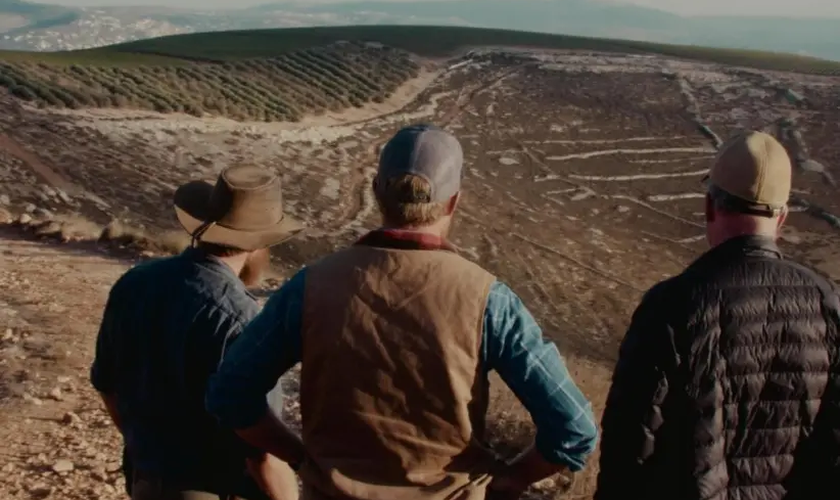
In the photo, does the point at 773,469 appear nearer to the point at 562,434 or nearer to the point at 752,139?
the point at 562,434

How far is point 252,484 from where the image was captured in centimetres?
278

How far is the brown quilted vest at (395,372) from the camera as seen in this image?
2160 millimetres

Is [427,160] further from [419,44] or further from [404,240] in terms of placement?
[419,44]

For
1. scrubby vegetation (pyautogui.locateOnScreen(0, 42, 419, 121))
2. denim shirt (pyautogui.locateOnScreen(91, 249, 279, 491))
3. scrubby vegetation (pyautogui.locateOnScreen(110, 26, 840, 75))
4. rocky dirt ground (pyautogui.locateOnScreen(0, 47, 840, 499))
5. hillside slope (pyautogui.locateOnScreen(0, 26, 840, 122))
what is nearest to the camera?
denim shirt (pyautogui.locateOnScreen(91, 249, 279, 491))

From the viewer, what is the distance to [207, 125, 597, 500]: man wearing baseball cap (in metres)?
2.17

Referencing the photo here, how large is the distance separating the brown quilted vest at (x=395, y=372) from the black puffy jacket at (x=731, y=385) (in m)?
0.47

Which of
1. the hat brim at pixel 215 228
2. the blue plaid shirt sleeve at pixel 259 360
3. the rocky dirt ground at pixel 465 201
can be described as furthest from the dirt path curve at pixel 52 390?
the blue plaid shirt sleeve at pixel 259 360

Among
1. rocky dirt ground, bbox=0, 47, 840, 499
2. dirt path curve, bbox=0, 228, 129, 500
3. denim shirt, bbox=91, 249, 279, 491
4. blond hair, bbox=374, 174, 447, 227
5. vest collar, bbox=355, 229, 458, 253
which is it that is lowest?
rocky dirt ground, bbox=0, 47, 840, 499

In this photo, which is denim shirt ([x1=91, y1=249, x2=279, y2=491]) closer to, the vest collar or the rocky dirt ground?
the vest collar

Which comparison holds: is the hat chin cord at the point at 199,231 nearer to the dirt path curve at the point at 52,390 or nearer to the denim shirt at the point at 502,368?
the denim shirt at the point at 502,368

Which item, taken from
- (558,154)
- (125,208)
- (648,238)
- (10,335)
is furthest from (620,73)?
(10,335)

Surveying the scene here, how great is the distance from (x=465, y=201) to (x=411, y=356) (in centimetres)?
1610

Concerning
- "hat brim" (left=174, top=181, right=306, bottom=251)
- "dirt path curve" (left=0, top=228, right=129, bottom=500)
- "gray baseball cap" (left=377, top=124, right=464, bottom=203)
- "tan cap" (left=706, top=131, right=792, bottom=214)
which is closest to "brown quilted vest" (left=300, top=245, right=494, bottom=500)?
"gray baseball cap" (left=377, top=124, right=464, bottom=203)

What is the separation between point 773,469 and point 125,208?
43.2ft
